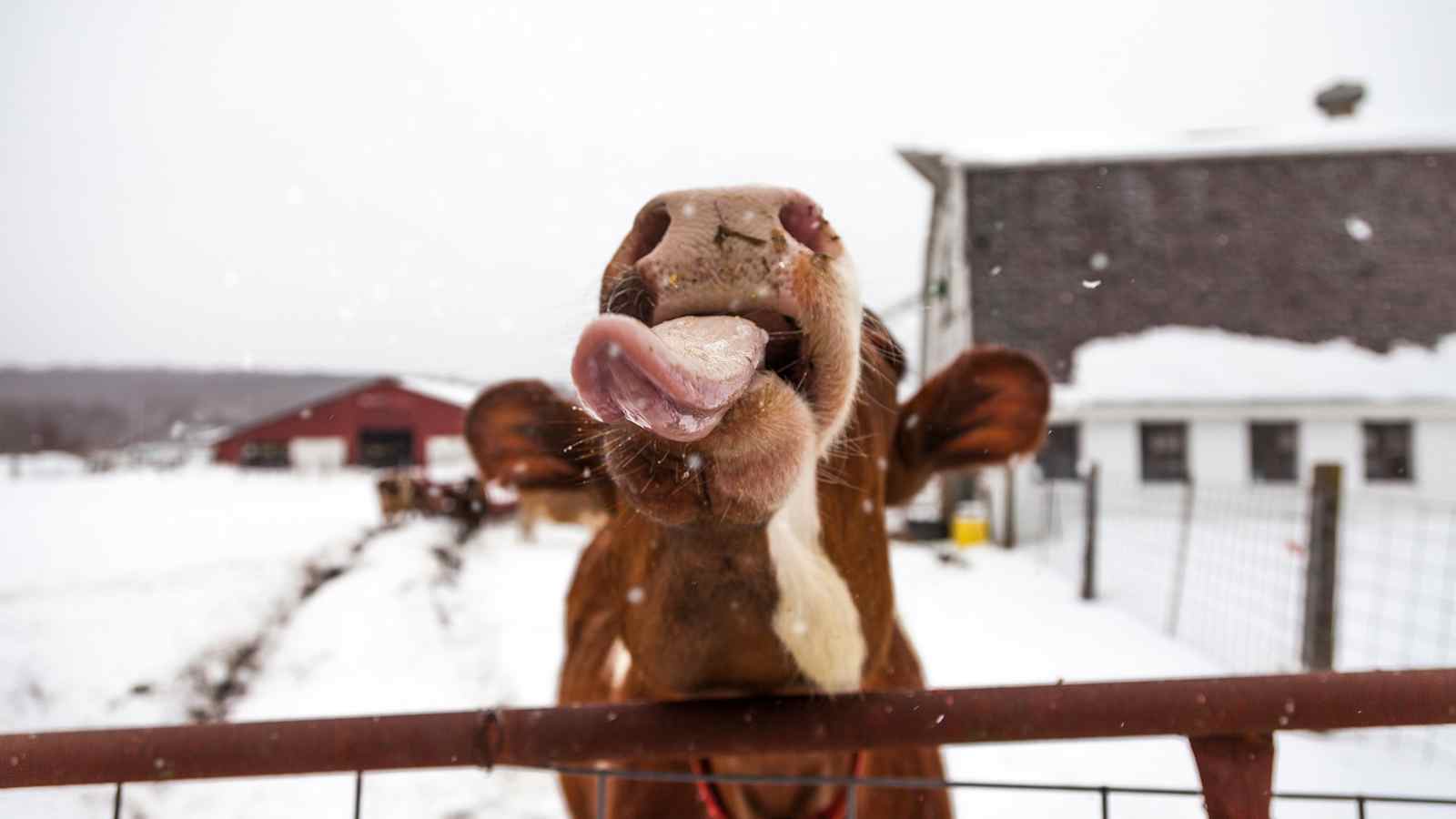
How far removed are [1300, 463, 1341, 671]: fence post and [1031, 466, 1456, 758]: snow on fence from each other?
0.04 ft

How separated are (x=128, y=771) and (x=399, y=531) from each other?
14.3m

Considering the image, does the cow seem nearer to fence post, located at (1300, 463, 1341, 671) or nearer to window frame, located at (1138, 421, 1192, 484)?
fence post, located at (1300, 463, 1341, 671)

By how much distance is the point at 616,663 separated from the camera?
251 cm

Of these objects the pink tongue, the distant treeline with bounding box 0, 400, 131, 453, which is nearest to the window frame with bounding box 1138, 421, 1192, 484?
the pink tongue

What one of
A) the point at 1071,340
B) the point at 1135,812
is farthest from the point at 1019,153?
the point at 1135,812

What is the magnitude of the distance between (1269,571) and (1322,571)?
4628mm

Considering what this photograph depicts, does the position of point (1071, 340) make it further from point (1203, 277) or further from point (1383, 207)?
point (1383, 207)

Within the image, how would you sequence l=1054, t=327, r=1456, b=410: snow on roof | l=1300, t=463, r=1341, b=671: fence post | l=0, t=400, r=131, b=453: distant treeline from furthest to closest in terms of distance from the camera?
l=1054, t=327, r=1456, b=410: snow on roof
l=0, t=400, r=131, b=453: distant treeline
l=1300, t=463, r=1341, b=671: fence post

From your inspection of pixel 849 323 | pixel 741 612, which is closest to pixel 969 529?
pixel 741 612

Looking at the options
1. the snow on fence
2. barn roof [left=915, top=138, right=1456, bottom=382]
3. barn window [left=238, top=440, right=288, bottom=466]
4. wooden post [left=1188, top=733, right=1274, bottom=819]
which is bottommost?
barn window [left=238, top=440, right=288, bottom=466]

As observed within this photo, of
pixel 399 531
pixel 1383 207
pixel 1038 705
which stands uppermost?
pixel 1383 207

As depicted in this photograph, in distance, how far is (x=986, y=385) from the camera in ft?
7.08

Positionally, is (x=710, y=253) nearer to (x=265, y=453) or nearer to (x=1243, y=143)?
(x=1243, y=143)

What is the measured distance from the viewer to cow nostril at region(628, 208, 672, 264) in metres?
1.09
